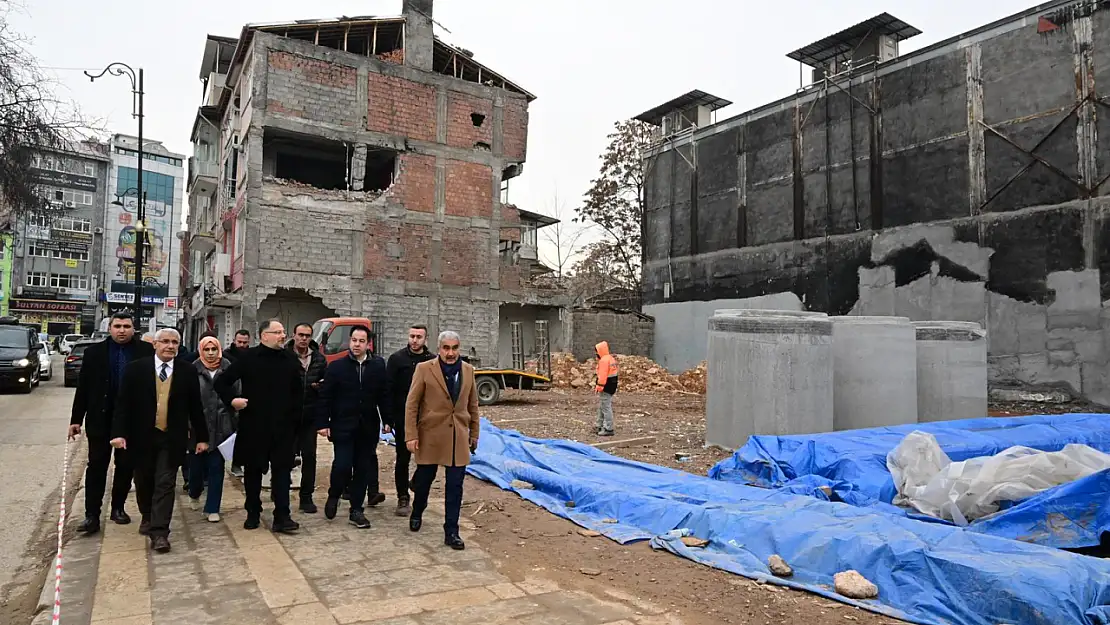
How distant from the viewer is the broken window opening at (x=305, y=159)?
24.2 meters

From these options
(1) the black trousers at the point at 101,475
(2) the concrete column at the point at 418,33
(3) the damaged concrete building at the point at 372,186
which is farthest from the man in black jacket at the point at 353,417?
(2) the concrete column at the point at 418,33

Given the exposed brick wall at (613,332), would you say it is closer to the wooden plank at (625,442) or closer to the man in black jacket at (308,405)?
the wooden plank at (625,442)

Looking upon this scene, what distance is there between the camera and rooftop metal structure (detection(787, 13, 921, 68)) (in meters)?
21.4

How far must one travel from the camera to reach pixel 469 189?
26.6m

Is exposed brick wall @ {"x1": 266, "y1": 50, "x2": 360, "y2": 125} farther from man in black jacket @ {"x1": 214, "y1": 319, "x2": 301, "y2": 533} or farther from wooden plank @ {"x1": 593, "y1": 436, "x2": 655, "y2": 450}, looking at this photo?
man in black jacket @ {"x1": 214, "y1": 319, "x2": 301, "y2": 533}

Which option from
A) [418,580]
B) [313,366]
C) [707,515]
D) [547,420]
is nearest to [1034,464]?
[707,515]

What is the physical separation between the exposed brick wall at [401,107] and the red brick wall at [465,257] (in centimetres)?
377

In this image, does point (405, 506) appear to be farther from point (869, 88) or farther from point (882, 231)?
point (869, 88)

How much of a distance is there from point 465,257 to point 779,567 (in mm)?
22477

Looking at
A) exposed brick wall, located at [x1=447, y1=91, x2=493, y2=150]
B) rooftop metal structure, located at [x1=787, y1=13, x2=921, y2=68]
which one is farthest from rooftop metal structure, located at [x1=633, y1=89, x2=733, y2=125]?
exposed brick wall, located at [x1=447, y1=91, x2=493, y2=150]

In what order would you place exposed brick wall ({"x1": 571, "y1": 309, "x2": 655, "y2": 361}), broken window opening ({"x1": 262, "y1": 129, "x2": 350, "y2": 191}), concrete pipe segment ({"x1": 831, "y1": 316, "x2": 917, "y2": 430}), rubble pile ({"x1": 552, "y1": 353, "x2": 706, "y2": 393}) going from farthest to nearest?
exposed brick wall ({"x1": 571, "y1": 309, "x2": 655, "y2": 361}) < broken window opening ({"x1": 262, "y1": 129, "x2": 350, "y2": 191}) < rubble pile ({"x1": 552, "y1": 353, "x2": 706, "y2": 393}) < concrete pipe segment ({"x1": 831, "y1": 316, "x2": 917, "y2": 430})

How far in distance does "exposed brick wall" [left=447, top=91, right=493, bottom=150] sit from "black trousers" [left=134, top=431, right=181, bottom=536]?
2226 centimetres

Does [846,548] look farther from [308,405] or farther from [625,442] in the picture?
[625,442]

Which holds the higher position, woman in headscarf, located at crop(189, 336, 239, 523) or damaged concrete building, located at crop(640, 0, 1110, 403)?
damaged concrete building, located at crop(640, 0, 1110, 403)
